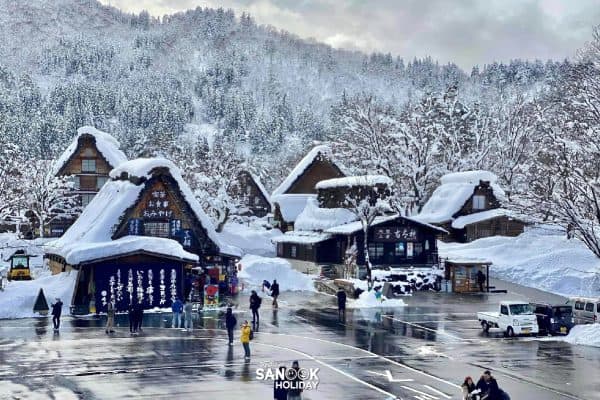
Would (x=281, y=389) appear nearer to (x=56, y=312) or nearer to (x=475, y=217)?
(x=56, y=312)

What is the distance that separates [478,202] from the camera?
68.0 m

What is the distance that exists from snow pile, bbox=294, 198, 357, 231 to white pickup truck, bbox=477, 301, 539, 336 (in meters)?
27.8

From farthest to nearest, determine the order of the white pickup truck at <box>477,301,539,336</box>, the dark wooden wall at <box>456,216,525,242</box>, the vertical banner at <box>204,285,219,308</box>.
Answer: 1. the dark wooden wall at <box>456,216,525,242</box>
2. the vertical banner at <box>204,285,219,308</box>
3. the white pickup truck at <box>477,301,539,336</box>

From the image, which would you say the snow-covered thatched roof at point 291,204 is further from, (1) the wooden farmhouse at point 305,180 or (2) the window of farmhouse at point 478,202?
(2) the window of farmhouse at point 478,202

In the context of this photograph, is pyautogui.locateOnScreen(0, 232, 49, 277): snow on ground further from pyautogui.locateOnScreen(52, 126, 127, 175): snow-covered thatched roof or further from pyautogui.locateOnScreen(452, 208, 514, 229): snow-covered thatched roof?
pyautogui.locateOnScreen(452, 208, 514, 229): snow-covered thatched roof

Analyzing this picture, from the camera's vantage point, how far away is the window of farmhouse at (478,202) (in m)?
67.7

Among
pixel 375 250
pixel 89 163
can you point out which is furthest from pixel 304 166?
pixel 375 250

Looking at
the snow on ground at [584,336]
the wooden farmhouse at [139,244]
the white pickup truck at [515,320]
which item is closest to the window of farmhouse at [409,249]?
the wooden farmhouse at [139,244]

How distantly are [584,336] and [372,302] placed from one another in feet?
46.7

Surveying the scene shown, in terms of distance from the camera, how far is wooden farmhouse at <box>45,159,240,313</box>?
40.6m

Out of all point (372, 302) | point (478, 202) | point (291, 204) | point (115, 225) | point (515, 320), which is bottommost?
point (515, 320)

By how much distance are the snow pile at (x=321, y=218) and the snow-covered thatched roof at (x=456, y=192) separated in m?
8.65

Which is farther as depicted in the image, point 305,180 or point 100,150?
point 305,180

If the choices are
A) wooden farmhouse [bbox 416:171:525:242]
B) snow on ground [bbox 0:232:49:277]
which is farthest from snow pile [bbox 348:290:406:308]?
snow on ground [bbox 0:232:49:277]
